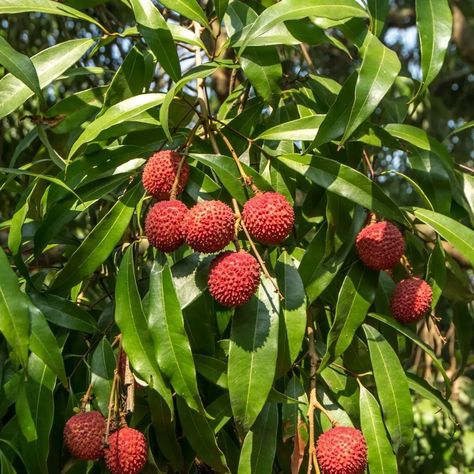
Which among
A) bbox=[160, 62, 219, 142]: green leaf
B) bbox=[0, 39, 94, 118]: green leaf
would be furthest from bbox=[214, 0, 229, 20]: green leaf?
bbox=[0, 39, 94, 118]: green leaf

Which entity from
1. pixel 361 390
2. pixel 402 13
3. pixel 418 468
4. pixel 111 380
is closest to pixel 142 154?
pixel 111 380

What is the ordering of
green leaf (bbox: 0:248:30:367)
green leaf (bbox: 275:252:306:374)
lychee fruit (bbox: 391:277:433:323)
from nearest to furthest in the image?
green leaf (bbox: 0:248:30:367) < green leaf (bbox: 275:252:306:374) < lychee fruit (bbox: 391:277:433:323)

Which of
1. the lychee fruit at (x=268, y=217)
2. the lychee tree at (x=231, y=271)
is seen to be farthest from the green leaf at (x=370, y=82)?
the lychee fruit at (x=268, y=217)

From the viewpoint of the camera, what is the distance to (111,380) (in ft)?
3.93

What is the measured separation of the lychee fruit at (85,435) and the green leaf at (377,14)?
28.0 inches

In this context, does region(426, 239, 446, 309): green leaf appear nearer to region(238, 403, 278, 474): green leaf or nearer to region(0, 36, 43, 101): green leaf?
region(238, 403, 278, 474): green leaf

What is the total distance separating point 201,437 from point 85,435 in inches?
6.6

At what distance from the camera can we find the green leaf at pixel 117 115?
1.15 m

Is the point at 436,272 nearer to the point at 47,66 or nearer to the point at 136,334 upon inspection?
the point at 136,334

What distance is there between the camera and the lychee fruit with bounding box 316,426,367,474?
105 centimetres

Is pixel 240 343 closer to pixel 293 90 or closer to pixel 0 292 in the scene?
pixel 0 292

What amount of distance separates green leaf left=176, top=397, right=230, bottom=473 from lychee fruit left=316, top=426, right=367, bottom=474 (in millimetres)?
147

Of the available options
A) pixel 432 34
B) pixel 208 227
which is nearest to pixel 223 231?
pixel 208 227

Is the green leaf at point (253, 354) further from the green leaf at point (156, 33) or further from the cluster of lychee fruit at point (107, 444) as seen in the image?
the green leaf at point (156, 33)
